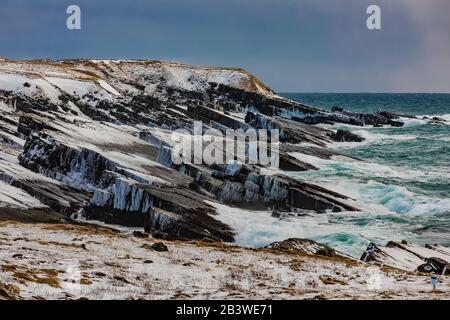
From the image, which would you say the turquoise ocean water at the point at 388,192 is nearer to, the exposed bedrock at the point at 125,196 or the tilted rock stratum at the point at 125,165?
the tilted rock stratum at the point at 125,165

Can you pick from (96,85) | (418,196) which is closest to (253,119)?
(96,85)

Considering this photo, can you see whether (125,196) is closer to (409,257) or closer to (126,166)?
(126,166)

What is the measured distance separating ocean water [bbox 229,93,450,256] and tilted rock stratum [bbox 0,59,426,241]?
8.46ft

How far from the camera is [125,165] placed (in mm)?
A: 50062

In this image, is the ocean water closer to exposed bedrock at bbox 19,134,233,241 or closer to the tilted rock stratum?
the tilted rock stratum

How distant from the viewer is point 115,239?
30.7 m

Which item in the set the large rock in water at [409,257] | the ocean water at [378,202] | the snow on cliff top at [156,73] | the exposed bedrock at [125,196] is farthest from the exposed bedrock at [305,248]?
the snow on cliff top at [156,73]

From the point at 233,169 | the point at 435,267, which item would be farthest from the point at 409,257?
the point at 233,169

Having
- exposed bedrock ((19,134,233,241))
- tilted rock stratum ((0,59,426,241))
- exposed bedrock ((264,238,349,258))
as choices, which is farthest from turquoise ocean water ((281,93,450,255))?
exposed bedrock ((19,134,233,241))

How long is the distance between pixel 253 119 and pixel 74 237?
70502 mm

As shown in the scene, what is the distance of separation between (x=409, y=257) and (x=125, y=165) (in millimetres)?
26258

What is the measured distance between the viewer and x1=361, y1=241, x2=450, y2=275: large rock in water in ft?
91.9

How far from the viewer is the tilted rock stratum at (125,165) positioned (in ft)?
134
